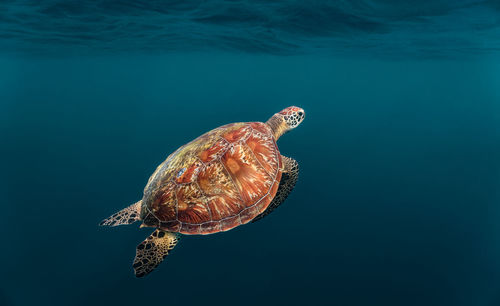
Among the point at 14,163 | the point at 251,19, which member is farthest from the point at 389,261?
the point at 14,163

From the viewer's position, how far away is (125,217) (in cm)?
369

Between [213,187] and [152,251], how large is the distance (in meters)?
1.20

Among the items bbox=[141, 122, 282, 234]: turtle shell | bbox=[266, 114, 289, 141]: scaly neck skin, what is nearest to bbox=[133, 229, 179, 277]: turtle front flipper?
bbox=[141, 122, 282, 234]: turtle shell

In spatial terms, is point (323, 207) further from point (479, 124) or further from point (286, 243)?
point (479, 124)

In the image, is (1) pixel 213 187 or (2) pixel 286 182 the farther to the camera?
(2) pixel 286 182

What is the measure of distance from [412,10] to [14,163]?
18.7 m

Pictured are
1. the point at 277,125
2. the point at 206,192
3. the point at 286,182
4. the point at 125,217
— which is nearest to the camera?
the point at 206,192

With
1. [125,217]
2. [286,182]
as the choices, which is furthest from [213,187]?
[125,217]

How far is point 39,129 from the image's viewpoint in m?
17.4

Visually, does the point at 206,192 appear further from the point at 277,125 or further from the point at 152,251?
the point at 277,125

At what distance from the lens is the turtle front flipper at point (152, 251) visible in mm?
3158

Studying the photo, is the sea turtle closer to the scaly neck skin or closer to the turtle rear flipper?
the turtle rear flipper

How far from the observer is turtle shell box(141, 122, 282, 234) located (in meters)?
3.25

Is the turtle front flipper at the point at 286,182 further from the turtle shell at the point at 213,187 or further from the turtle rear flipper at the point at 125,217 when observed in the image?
the turtle rear flipper at the point at 125,217
